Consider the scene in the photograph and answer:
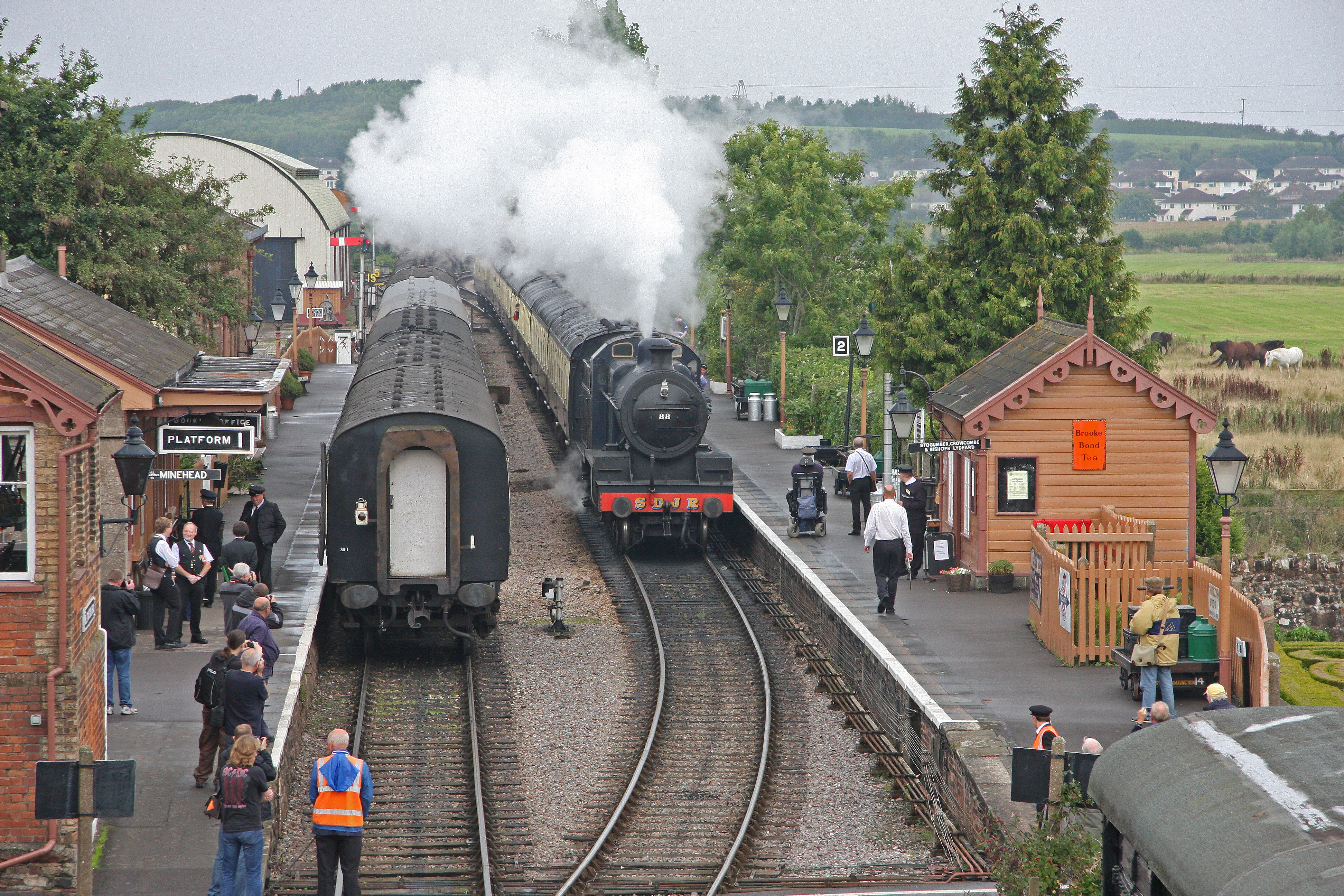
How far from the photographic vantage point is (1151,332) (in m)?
58.2

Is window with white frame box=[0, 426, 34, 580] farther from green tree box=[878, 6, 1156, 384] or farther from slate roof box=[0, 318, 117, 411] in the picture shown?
green tree box=[878, 6, 1156, 384]

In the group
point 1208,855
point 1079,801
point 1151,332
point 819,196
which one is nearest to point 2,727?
point 1079,801

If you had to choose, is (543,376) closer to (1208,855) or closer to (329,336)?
(329,336)

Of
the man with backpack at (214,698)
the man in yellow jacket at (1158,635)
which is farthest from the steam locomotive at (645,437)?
the man with backpack at (214,698)

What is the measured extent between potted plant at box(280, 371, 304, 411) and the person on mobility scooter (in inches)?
624

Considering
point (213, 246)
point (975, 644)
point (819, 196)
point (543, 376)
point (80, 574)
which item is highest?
point (819, 196)

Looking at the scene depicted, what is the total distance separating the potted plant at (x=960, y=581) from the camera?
16.9m

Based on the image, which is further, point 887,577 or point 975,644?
point 887,577

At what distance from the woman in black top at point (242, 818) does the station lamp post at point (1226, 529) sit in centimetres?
793

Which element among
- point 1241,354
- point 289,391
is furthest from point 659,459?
point 1241,354

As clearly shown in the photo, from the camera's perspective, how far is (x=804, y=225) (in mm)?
31703

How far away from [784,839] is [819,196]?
23523 mm

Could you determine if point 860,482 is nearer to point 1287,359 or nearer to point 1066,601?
point 1066,601

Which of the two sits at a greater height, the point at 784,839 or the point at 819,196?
the point at 819,196
